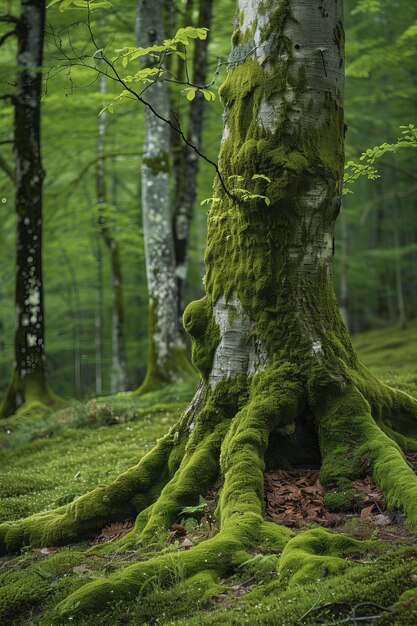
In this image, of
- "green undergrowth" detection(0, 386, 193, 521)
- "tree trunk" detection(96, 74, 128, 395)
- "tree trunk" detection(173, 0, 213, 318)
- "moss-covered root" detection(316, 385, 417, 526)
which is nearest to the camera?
"moss-covered root" detection(316, 385, 417, 526)

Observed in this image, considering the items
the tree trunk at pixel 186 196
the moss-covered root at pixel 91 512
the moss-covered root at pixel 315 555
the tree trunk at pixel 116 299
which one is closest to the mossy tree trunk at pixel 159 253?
the tree trunk at pixel 186 196

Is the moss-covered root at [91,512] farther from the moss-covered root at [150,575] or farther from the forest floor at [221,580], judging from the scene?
the moss-covered root at [150,575]

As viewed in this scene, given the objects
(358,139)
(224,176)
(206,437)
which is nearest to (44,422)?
(206,437)

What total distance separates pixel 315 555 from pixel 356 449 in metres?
1.29

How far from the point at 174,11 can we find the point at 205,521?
13.1m

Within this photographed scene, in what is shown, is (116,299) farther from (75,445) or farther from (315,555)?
(315,555)

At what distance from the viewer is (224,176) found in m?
4.84

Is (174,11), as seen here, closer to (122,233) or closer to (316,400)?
(122,233)

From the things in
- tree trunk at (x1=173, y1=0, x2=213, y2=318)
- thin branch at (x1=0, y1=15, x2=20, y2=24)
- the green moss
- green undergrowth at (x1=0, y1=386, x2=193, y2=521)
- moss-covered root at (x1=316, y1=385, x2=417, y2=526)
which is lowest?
green undergrowth at (x1=0, y1=386, x2=193, y2=521)

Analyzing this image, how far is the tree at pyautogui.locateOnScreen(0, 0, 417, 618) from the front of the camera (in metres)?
4.38

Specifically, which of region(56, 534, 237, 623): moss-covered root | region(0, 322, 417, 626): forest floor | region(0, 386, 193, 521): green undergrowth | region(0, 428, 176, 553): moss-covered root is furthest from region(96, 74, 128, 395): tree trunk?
region(56, 534, 237, 623): moss-covered root

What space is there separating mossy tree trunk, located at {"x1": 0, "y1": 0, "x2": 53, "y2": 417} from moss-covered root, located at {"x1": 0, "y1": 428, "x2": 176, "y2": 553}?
20.7 ft

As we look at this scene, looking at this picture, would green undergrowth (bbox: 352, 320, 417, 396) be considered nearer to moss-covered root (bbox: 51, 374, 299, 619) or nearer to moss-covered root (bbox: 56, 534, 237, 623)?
moss-covered root (bbox: 51, 374, 299, 619)

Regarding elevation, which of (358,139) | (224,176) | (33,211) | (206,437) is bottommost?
(206,437)
